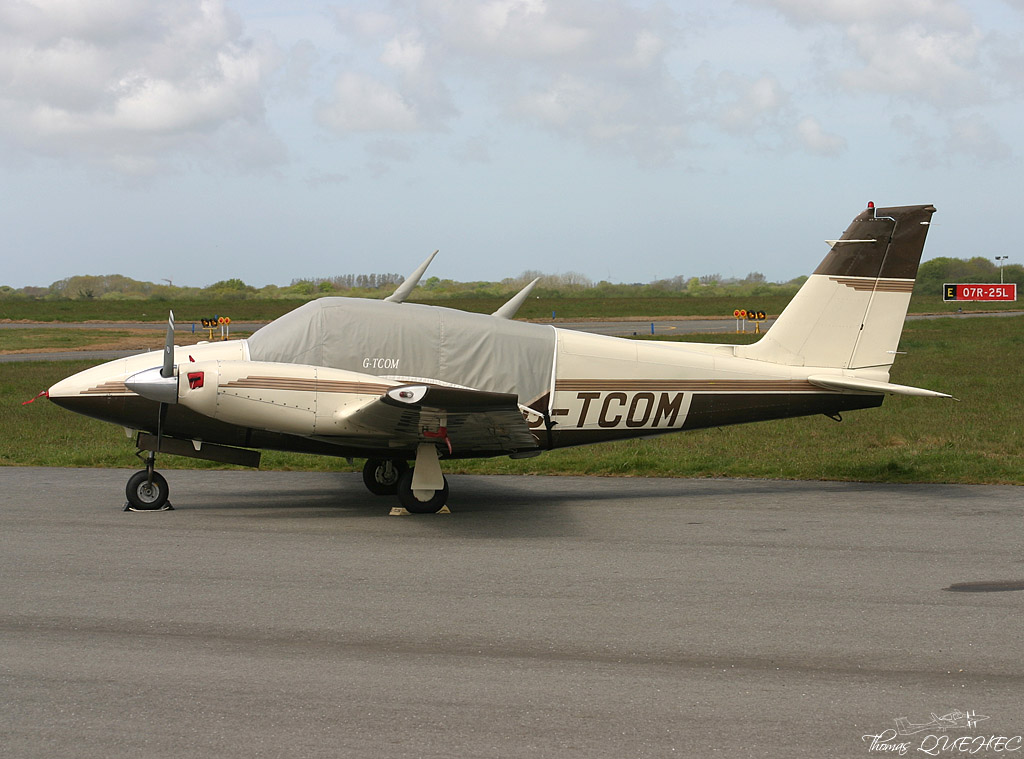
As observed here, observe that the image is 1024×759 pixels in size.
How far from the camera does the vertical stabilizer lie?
11.5 metres

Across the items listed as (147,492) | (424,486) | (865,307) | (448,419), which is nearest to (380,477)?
(424,486)

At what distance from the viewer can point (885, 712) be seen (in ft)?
15.6

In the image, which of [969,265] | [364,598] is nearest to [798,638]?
[364,598]

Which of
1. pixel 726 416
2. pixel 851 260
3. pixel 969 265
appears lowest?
pixel 726 416

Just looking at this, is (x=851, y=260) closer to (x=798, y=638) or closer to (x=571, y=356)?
(x=571, y=356)

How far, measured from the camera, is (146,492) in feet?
32.9

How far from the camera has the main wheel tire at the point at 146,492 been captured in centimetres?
997

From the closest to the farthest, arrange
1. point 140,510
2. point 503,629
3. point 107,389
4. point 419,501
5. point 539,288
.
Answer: point 503,629 → point 107,389 → point 140,510 → point 419,501 → point 539,288

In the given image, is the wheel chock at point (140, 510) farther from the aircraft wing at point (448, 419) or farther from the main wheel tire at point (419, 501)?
the main wheel tire at point (419, 501)

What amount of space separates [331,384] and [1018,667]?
21.7 feet

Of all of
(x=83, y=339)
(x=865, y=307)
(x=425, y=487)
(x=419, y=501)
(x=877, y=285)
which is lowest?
(x=419, y=501)

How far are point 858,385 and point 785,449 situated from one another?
12.0 ft

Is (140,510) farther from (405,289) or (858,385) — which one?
(858,385)

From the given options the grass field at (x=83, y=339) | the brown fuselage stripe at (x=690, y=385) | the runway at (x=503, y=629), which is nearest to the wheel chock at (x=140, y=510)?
the runway at (x=503, y=629)
